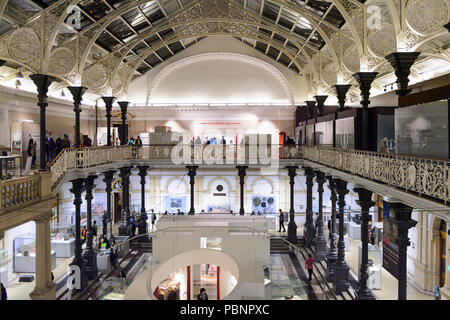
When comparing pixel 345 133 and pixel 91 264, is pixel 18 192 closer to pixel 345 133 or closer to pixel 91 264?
pixel 91 264

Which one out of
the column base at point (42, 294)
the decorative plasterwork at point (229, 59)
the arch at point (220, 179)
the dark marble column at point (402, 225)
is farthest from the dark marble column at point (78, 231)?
the decorative plasterwork at point (229, 59)

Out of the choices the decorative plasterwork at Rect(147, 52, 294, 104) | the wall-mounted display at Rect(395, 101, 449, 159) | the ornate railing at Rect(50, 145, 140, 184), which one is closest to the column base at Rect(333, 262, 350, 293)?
the wall-mounted display at Rect(395, 101, 449, 159)

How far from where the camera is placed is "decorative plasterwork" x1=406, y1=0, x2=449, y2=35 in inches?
294

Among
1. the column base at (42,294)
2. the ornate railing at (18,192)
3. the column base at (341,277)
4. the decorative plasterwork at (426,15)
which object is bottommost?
the column base at (341,277)

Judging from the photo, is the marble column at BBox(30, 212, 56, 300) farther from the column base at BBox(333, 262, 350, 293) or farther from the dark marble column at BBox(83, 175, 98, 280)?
the column base at BBox(333, 262, 350, 293)

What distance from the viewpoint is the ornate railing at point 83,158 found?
1171 cm

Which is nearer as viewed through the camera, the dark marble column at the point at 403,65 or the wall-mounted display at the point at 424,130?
the wall-mounted display at the point at 424,130

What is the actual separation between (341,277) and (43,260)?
10678mm

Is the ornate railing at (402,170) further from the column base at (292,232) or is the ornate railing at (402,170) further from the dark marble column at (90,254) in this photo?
the dark marble column at (90,254)

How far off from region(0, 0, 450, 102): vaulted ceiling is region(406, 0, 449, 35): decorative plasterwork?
0.07 feet

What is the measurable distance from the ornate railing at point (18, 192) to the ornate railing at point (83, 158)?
3.29 ft

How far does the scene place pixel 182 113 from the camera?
25516mm

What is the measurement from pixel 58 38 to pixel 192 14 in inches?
275
